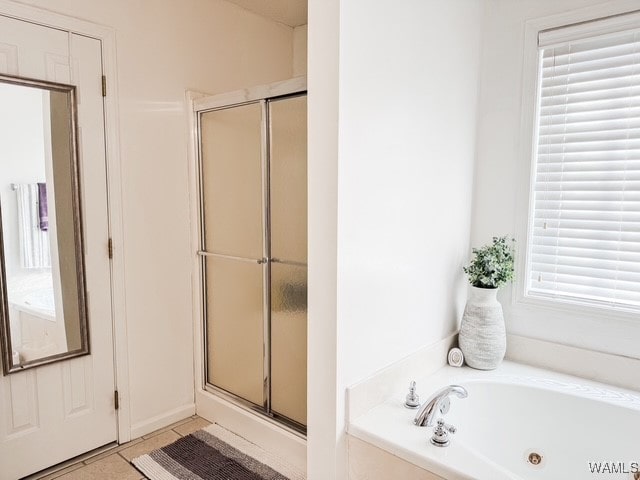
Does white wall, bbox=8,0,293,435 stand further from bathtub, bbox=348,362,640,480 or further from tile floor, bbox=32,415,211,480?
bathtub, bbox=348,362,640,480

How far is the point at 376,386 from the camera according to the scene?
65.5 inches

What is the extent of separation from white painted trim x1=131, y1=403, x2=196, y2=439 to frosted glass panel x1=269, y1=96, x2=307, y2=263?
1184mm

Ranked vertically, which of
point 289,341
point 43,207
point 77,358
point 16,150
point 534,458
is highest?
point 16,150

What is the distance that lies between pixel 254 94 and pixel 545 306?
5.75ft

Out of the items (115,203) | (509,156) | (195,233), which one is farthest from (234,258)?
(509,156)

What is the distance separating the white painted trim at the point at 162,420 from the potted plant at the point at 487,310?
1.67 m

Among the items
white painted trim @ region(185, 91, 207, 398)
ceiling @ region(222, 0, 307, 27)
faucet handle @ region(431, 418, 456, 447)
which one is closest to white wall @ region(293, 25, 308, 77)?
ceiling @ region(222, 0, 307, 27)

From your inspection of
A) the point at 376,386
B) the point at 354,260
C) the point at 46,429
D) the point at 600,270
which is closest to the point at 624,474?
the point at 600,270

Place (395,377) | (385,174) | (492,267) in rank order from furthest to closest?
(492,267)
(395,377)
(385,174)

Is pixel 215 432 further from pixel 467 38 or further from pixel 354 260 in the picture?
pixel 467 38

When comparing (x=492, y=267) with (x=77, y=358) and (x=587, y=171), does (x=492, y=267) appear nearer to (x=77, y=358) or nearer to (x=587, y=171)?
(x=587, y=171)

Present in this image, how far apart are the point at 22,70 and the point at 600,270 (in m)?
2.70

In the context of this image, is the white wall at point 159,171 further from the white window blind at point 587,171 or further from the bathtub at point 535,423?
the white window blind at point 587,171

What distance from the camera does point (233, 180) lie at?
238cm
